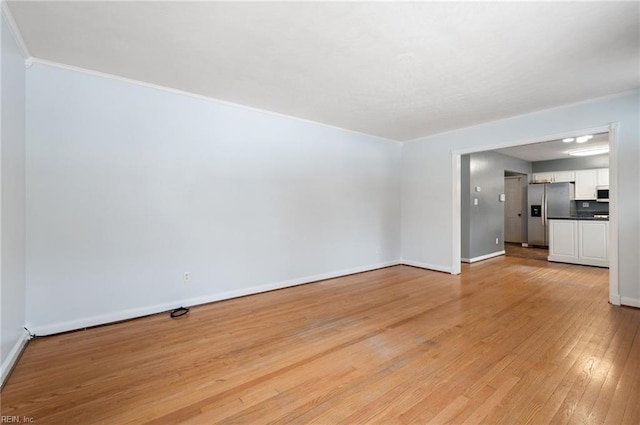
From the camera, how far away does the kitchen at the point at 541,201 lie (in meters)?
5.72

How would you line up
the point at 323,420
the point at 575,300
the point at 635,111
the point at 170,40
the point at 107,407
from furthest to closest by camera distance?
the point at 575,300
the point at 635,111
the point at 170,40
the point at 107,407
the point at 323,420

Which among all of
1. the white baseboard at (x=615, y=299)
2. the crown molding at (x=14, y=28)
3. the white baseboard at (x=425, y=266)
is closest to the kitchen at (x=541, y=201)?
the white baseboard at (x=425, y=266)

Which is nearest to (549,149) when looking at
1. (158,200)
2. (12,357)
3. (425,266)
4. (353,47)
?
(425,266)

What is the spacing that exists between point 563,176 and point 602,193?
0.95 m

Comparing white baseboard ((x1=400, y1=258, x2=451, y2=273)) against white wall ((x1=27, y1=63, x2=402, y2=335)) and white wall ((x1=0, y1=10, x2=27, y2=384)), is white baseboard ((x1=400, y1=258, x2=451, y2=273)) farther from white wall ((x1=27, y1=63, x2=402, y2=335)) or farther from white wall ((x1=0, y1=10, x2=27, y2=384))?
white wall ((x1=0, y1=10, x2=27, y2=384))

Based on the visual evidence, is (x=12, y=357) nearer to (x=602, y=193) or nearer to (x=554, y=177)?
(x=602, y=193)

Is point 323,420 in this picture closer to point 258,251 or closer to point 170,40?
point 258,251

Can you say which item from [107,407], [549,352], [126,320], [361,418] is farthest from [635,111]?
[126,320]

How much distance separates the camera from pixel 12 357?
6.85 feet

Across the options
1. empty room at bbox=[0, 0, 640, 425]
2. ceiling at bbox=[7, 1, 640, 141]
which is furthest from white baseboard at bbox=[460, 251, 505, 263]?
ceiling at bbox=[7, 1, 640, 141]

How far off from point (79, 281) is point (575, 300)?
5.77 metres

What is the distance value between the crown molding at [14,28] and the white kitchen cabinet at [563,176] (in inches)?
417

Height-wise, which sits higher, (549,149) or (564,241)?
(549,149)

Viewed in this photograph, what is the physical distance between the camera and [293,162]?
4.24 m
